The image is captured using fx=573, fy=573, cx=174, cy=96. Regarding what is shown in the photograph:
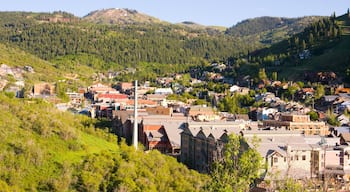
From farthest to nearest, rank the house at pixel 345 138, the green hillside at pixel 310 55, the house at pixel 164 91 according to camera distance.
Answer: the green hillside at pixel 310 55 < the house at pixel 164 91 < the house at pixel 345 138

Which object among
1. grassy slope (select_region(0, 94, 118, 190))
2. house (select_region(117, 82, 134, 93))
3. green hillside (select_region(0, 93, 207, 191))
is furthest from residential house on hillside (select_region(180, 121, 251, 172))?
house (select_region(117, 82, 134, 93))

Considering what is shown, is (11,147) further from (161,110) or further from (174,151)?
(161,110)

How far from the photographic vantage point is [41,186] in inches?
811

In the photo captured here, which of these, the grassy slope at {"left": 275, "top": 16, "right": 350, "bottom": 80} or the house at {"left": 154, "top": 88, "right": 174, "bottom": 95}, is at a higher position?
the grassy slope at {"left": 275, "top": 16, "right": 350, "bottom": 80}

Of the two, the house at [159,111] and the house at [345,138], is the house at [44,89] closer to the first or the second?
the house at [159,111]

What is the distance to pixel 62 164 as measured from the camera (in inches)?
887

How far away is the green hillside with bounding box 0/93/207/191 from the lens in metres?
21.0

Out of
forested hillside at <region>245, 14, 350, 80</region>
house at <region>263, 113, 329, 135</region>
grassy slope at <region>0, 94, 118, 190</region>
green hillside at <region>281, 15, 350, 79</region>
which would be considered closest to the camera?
grassy slope at <region>0, 94, 118, 190</region>

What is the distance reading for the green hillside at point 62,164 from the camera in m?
21.0

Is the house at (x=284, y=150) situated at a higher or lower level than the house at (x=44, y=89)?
lower

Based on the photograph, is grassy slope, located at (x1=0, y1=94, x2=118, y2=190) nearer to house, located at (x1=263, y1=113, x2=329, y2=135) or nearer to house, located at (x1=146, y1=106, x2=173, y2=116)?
house, located at (x1=263, y1=113, x2=329, y2=135)

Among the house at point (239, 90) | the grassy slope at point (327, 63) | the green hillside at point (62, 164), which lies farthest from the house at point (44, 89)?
the green hillside at point (62, 164)

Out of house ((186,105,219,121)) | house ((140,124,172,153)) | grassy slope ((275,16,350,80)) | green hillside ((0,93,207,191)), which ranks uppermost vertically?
grassy slope ((275,16,350,80))

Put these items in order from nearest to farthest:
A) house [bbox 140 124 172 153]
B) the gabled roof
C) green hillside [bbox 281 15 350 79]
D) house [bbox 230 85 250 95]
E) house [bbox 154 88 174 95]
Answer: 1. the gabled roof
2. house [bbox 140 124 172 153]
3. house [bbox 230 85 250 95]
4. green hillside [bbox 281 15 350 79]
5. house [bbox 154 88 174 95]
